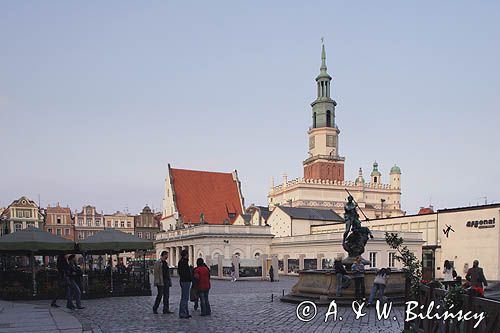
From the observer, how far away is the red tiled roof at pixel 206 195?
74.2m

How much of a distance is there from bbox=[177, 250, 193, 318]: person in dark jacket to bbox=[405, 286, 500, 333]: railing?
6.95 m

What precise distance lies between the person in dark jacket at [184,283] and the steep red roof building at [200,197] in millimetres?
56345

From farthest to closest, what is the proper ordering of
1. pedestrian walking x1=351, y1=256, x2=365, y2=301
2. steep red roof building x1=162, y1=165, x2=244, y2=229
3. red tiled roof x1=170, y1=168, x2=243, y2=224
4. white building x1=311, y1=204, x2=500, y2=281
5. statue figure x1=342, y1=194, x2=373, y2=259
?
red tiled roof x1=170, y1=168, x2=243, y2=224, steep red roof building x1=162, y1=165, x2=244, y2=229, white building x1=311, y1=204, x2=500, y2=281, statue figure x1=342, y1=194, x2=373, y2=259, pedestrian walking x1=351, y1=256, x2=365, y2=301

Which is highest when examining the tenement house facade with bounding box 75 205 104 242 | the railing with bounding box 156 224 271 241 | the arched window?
the arched window

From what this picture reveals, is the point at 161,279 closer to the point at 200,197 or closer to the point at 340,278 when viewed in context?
the point at 340,278

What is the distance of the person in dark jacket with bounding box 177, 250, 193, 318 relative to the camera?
1555 cm

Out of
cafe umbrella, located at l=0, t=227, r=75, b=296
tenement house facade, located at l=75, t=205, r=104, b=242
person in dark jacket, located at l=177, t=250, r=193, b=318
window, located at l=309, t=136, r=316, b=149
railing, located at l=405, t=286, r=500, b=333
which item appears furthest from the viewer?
tenement house facade, located at l=75, t=205, r=104, b=242

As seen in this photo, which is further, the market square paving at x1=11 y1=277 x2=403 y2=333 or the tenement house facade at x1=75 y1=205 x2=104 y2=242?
the tenement house facade at x1=75 y1=205 x2=104 y2=242

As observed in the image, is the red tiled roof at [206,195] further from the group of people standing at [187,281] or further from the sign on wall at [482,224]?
the group of people standing at [187,281]

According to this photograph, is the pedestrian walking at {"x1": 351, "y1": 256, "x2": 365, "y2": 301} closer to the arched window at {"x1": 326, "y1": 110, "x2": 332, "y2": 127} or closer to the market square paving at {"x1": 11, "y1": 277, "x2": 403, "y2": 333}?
the market square paving at {"x1": 11, "y1": 277, "x2": 403, "y2": 333}

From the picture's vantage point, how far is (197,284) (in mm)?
15812

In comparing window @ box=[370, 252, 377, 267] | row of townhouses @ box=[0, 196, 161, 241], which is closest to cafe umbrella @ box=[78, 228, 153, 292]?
window @ box=[370, 252, 377, 267]

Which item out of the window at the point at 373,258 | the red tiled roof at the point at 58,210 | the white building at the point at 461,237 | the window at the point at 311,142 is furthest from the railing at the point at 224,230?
the red tiled roof at the point at 58,210

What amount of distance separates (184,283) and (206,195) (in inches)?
2399
